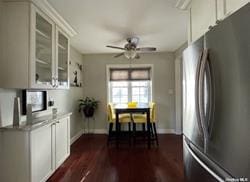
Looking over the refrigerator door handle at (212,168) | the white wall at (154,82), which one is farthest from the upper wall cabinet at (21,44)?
the white wall at (154,82)

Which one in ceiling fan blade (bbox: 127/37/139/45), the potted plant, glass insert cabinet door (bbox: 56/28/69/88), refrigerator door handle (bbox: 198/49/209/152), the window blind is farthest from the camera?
the window blind

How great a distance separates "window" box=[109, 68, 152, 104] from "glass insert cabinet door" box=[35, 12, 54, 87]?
10.6 ft

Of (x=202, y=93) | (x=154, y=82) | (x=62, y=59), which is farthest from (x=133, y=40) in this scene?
(x=202, y=93)

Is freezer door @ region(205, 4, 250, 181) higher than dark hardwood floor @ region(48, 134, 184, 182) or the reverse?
higher

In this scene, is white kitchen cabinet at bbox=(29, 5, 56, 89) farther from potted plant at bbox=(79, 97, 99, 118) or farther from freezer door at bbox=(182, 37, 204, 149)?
potted plant at bbox=(79, 97, 99, 118)

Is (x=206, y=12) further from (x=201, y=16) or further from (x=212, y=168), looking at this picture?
(x=212, y=168)

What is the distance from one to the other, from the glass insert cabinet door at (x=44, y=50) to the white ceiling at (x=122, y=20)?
28cm

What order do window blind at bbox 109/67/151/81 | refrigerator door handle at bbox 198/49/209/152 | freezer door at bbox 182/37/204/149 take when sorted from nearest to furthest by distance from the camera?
refrigerator door handle at bbox 198/49/209/152 → freezer door at bbox 182/37/204/149 → window blind at bbox 109/67/151/81

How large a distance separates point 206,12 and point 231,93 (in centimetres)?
111

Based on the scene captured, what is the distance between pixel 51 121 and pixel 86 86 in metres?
3.27

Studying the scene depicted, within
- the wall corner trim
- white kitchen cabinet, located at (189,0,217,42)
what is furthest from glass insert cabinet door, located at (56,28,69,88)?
white kitchen cabinet, located at (189,0,217,42)

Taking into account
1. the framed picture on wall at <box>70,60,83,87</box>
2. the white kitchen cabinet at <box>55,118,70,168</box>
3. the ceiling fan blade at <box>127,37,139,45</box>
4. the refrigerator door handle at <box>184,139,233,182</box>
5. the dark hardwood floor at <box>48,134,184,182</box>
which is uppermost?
the ceiling fan blade at <box>127,37,139,45</box>

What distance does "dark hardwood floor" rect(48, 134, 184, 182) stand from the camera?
293 centimetres

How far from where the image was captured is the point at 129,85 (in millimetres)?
6066
